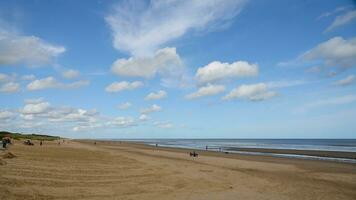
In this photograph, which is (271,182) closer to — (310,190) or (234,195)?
(310,190)

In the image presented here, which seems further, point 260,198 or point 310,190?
point 310,190

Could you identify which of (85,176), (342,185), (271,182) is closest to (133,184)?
(85,176)

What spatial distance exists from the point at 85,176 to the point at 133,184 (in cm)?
296

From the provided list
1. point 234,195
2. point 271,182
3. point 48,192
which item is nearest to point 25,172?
point 48,192

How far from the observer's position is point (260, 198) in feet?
45.7

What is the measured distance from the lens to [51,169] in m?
18.4

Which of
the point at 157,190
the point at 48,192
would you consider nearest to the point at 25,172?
the point at 48,192

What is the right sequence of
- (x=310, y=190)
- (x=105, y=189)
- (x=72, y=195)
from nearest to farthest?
1. (x=72, y=195)
2. (x=105, y=189)
3. (x=310, y=190)

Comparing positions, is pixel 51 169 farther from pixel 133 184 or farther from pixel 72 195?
pixel 72 195

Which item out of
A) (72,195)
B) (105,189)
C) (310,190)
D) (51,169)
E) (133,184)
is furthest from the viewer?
(51,169)

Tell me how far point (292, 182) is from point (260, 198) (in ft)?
20.5

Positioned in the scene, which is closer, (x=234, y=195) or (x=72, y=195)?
(x=72, y=195)

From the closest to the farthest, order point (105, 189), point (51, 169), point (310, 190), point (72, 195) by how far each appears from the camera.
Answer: point (72, 195), point (105, 189), point (310, 190), point (51, 169)

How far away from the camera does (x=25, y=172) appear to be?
1625cm
